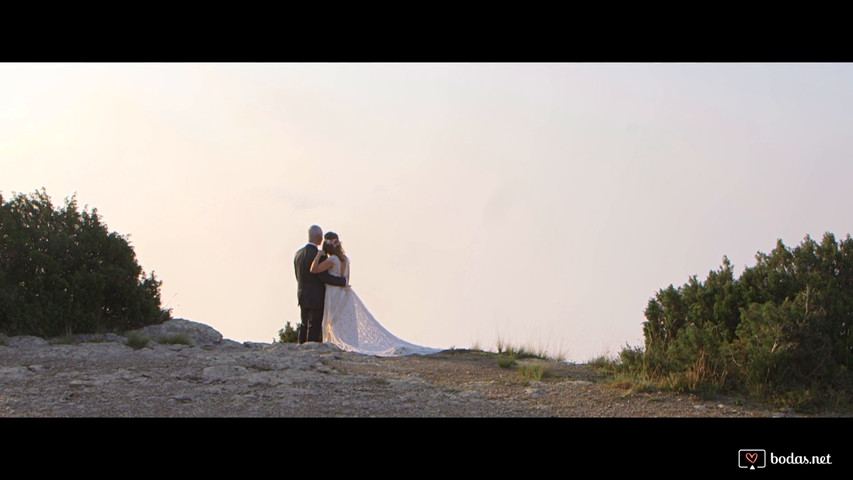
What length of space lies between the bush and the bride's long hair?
3.70 metres

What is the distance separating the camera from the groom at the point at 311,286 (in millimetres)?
14211

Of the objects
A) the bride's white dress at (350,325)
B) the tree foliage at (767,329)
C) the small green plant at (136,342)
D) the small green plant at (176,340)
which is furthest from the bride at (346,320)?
the tree foliage at (767,329)

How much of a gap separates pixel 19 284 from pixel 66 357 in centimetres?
388

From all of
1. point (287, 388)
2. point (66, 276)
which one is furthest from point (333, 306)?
point (287, 388)

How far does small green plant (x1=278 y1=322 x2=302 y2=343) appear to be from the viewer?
52.2 feet

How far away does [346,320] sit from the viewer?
577 inches

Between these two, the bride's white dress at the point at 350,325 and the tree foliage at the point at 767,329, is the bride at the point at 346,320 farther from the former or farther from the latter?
the tree foliage at the point at 767,329

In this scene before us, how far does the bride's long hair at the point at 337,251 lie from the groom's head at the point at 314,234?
168mm

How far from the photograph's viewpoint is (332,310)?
14578 millimetres

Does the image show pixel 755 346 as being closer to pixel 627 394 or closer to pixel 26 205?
pixel 627 394

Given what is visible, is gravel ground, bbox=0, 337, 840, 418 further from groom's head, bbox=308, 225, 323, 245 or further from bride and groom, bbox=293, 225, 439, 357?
groom's head, bbox=308, 225, 323, 245

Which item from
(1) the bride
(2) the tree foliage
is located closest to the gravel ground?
(2) the tree foliage
